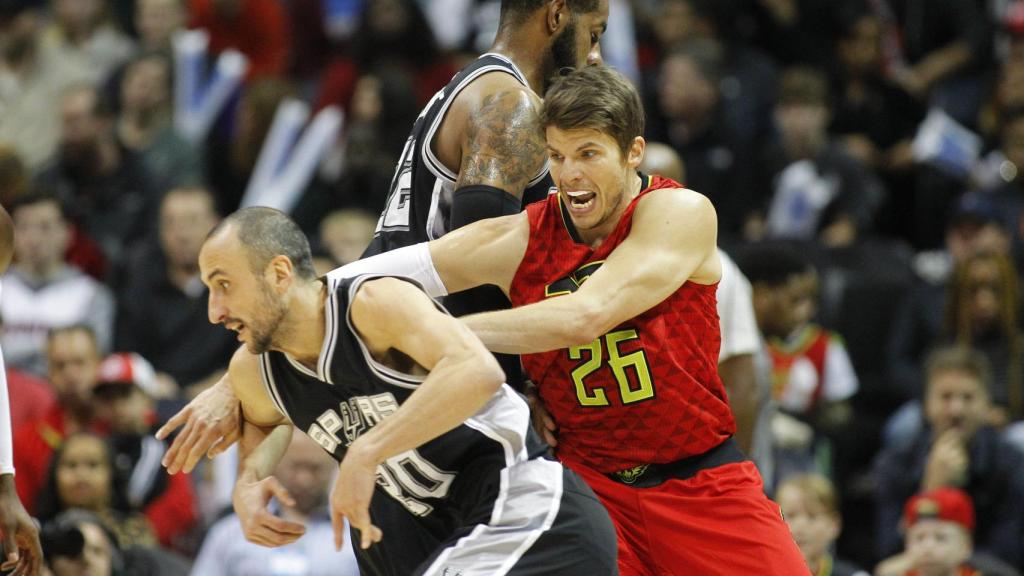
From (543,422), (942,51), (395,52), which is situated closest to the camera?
(543,422)

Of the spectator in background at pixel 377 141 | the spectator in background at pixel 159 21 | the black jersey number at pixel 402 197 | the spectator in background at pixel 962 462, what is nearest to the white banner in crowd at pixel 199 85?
the spectator in background at pixel 159 21

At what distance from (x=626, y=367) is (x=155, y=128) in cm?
784

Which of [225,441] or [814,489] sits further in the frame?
[814,489]

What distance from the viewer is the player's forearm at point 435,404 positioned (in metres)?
4.02

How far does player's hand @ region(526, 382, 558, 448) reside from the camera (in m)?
4.93

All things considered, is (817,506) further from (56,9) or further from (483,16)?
(56,9)

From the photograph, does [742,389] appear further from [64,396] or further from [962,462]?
[64,396]

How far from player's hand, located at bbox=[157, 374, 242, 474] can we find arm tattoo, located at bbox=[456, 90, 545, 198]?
992mm

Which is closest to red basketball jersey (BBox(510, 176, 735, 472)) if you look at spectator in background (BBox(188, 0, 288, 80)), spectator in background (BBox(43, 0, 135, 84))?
spectator in background (BBox(188, 0, 288, 80))

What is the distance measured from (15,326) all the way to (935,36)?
7196mm

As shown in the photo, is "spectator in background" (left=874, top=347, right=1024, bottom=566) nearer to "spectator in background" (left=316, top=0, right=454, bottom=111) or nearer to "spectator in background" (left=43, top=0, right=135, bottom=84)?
"spectator in background" (left=316, top=0, right=454, bottom=111)

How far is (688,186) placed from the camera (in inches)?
427

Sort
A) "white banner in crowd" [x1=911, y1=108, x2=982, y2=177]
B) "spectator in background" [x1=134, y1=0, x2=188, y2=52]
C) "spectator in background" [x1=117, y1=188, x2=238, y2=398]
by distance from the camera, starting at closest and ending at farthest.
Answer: "spectator in background" [x1=117, y1=188, x2=238, y2=398] < "white banner in crowd" [x1=911, y1=108, x2=982, y2=177] < "spectator in background" [x1=134, y1=0, x2=188, y2=52]

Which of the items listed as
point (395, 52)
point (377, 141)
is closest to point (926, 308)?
point (377, 141)
